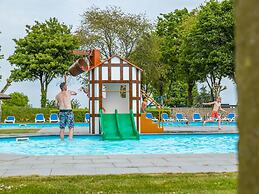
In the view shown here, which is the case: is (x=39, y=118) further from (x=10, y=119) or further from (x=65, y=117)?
(x=65, y=117)

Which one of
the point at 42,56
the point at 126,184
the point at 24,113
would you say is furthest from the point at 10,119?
the point at 126,184

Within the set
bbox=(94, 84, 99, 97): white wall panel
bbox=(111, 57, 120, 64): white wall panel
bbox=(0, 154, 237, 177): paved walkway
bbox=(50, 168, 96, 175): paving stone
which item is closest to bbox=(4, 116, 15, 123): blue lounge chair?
bbox=(94, 84, 99, 97): white wall panel

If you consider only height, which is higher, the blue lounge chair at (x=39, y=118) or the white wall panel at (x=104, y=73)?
the white wall panel at (x=104, y=73)

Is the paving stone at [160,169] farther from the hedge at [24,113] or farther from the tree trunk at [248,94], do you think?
the hedge at [24,113]

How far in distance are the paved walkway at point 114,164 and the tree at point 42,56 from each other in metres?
33.4

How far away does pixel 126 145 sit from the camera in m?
16.2

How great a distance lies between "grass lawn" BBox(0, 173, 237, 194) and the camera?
574 cm

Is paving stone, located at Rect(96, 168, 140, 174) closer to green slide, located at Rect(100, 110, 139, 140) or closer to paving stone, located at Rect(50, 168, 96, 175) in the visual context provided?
paving stone, located at Rect(50, 168, 96, 175)

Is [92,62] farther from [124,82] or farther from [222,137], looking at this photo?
[222,137]

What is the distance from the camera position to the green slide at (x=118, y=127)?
17.8 m

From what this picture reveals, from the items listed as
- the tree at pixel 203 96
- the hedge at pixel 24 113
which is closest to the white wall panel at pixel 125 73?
the hedge at pixel 24 113

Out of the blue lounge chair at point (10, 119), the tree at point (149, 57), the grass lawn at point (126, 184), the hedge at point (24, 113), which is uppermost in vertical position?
the tree at point (149, 57)

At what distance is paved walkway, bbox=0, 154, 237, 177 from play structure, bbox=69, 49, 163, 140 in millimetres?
8813

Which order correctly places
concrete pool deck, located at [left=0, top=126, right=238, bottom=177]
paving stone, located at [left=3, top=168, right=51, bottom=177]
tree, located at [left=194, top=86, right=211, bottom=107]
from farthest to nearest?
tree, located at [left=194, top=86, right=211, bottom=107]
concrete pool deck, located at [left=0, top=126, right=238, bottom=177]
paving stone, located at [left=3, top=168, right=51, bottom=177]
